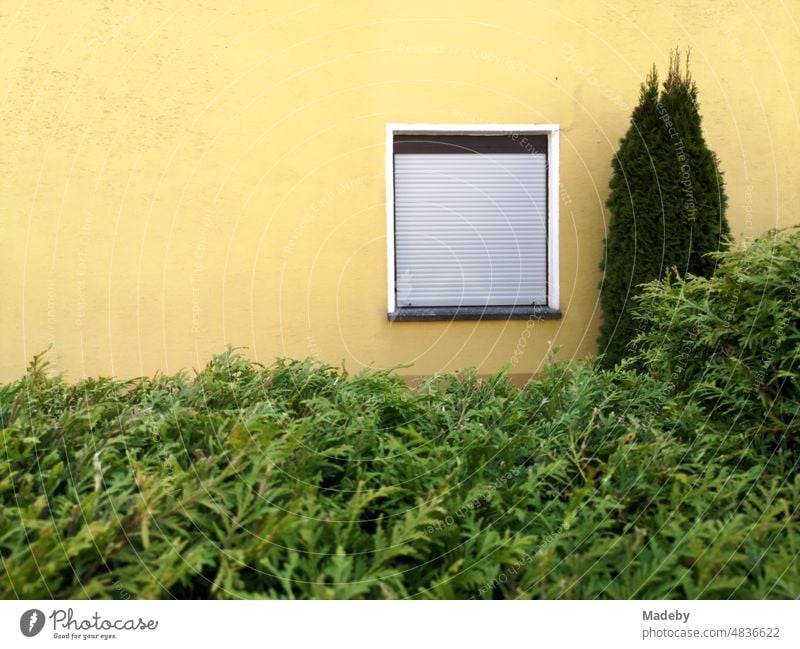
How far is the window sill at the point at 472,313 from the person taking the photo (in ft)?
24.5

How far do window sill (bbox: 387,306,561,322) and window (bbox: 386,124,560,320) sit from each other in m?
0.01

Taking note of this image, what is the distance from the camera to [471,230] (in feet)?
25.4

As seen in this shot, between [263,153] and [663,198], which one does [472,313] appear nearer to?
[663,198]

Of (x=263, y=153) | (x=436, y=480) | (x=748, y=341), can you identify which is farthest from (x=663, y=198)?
(x=436, y=480)

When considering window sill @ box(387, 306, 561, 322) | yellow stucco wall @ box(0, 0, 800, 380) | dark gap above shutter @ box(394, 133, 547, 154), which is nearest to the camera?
yellow stucco wall @ box(0, 0, 800, 380)

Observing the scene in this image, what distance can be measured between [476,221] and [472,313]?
3.02 feet

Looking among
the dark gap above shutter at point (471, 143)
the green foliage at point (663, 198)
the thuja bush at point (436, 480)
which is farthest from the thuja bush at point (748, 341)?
the dark gap above shutter at point (471, 143)

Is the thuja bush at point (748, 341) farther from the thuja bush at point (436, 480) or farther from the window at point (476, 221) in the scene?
the window at point (476, 221)

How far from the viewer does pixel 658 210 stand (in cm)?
688

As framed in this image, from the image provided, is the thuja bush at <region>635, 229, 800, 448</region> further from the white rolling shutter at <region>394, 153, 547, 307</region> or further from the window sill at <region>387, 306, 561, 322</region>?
the white rolling shutter at <region>394, 153, 547, 307</region>

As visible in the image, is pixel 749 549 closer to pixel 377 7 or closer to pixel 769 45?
pixel 377 7

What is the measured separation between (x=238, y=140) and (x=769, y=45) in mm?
5072

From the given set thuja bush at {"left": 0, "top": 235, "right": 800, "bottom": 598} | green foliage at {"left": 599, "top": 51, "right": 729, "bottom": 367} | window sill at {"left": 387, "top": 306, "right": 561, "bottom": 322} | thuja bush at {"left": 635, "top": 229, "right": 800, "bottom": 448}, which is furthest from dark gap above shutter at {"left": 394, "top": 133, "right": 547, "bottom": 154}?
thuja bush at {"left": 635, "top": 229, "right": 800, "bottom": 448}

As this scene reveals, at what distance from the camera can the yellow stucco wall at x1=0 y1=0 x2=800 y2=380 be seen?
23.7 ft
